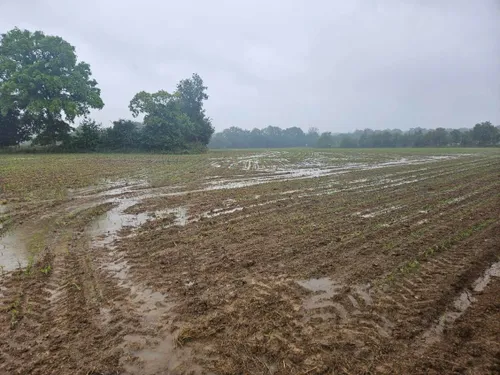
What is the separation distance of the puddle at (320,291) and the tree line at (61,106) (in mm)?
34513

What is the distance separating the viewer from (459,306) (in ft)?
12.2

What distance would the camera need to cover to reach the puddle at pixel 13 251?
4.79m

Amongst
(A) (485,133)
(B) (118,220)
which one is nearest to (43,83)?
(B) (118,220)

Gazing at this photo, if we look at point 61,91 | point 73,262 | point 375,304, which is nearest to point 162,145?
point 61,91

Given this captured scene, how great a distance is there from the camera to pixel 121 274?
456 centimetres

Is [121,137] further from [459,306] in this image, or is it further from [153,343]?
[459,306]

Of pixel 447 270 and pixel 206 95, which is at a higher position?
pixel 206 95

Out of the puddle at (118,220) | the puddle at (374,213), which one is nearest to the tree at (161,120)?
the puddle at (118,220)

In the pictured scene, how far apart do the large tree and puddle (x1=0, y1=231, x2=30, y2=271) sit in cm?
2972

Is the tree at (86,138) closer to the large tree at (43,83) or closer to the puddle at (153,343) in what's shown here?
the large tree at (43,83)

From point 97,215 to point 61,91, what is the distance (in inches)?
1237

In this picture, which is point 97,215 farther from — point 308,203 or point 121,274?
point 308,203

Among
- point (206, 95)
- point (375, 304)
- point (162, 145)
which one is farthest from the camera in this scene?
point (206, 95)

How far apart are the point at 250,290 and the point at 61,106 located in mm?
35340
